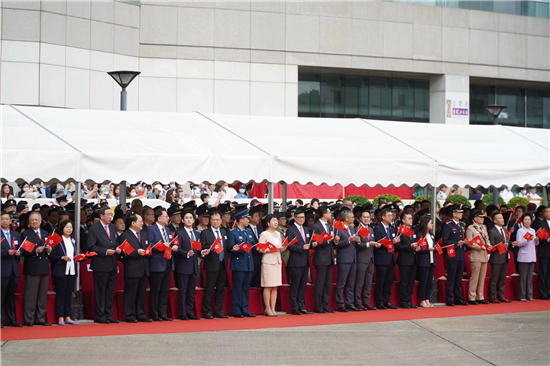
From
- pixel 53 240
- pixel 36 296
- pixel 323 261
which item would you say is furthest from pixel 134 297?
pixel 323 261

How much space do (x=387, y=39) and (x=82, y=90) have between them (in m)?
14.4

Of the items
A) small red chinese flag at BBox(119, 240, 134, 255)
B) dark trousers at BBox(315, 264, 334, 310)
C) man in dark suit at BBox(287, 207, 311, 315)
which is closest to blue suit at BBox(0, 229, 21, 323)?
small red chinese flag at BBox(119, 240, 134, 255)

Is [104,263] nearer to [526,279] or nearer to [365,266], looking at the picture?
[365,266]

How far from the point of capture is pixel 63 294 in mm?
13391

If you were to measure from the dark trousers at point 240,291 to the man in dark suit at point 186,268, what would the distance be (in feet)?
2.43

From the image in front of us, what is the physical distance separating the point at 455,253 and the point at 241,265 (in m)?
4.73

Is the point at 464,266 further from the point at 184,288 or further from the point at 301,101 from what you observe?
the point at 301,101

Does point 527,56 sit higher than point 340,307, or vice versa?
point 527,56

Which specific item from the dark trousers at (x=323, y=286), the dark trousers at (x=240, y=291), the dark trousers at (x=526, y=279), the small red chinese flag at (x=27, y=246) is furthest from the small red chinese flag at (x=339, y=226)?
the small red chinese flag at (x=27, y=246)

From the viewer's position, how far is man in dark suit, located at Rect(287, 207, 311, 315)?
15031mm

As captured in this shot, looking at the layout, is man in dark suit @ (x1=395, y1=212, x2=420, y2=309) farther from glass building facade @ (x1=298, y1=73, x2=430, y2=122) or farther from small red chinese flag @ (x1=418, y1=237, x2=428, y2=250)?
glass building facade @ (x1=298, y1=73, x2=430, y2=122)

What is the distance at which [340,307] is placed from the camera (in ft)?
51.4

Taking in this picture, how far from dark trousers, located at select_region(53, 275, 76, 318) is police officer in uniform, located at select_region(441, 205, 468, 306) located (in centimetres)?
750

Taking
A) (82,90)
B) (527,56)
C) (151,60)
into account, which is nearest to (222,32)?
(151,60)
